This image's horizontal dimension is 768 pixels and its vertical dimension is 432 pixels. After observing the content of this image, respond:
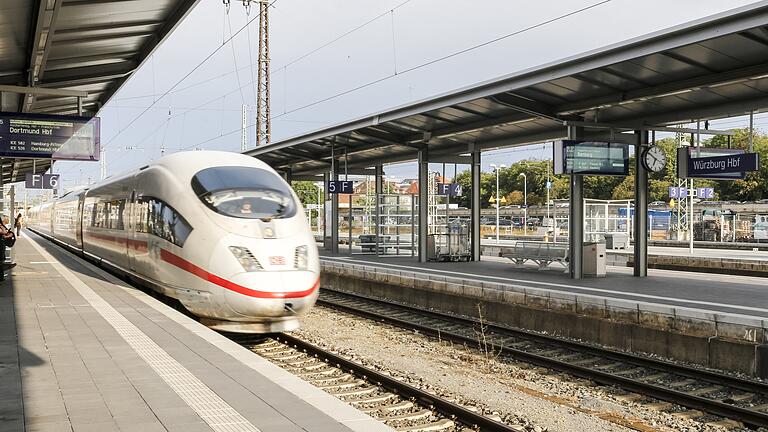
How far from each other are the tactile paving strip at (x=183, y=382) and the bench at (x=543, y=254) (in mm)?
11351

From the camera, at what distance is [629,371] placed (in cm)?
962

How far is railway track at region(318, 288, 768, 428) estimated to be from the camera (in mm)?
7672

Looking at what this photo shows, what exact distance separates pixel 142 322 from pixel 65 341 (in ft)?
4.79

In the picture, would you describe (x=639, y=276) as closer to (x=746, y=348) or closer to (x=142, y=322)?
(x=746, y=348)

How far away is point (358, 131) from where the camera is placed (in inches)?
782

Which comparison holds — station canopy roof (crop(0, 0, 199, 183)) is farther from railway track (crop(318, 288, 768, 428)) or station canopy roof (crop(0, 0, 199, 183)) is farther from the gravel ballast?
railway track (crop(318, 288, 768, 428))

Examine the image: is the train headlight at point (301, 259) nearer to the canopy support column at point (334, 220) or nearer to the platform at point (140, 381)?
the platform at point (140, 381)

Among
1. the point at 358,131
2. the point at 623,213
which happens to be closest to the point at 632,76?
the point at 358,131

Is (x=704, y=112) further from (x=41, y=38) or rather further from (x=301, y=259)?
(x=41, y=38)

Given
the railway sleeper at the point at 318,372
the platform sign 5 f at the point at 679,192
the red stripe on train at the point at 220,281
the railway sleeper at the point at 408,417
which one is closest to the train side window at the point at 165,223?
the red stripe on train at the point at 220,281

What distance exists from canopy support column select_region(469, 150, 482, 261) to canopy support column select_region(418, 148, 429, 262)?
1402 millimetres

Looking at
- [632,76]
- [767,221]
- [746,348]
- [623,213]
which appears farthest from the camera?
[767,221]

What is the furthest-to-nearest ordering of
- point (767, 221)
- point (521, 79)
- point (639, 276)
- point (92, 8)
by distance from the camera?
point (767, 221) → point (639, 276) → point (521, 79) → point (92, 8)

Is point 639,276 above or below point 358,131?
below
